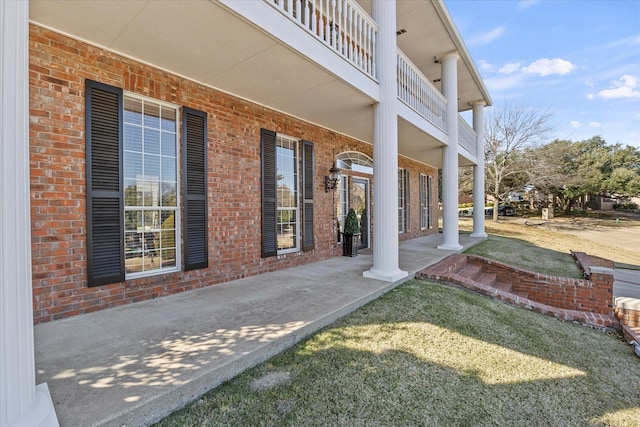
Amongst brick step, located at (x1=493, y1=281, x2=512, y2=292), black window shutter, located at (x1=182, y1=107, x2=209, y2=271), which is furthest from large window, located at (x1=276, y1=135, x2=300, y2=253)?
brick step, located at (x1=493, y1=281, x2=512, y2=292)

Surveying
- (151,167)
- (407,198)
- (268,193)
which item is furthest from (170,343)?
(407,198)

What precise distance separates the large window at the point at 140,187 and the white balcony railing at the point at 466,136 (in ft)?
28.9

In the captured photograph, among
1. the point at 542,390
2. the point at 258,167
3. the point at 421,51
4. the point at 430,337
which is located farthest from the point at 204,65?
the point at 421,51

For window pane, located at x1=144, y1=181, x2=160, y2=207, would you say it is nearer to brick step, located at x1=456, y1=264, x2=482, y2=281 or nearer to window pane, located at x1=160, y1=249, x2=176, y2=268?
window pane, located at x1=160, y1=249, x2=176, y2=268

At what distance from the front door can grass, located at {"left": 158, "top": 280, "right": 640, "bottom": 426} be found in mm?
4666

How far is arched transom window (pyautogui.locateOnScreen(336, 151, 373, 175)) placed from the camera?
25.2 ft

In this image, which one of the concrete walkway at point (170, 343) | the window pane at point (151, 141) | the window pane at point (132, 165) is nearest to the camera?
the concrete walkway at point (170, 343)

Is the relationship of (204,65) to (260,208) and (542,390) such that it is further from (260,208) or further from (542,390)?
(542,390)

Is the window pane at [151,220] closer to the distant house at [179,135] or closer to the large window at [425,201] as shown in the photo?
the distant house at [179,135]

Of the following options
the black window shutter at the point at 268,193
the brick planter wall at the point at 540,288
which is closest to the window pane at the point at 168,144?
the black window shutter at the point at 268,193

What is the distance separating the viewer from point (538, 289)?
6.14m

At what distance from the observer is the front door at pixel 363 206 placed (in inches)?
330

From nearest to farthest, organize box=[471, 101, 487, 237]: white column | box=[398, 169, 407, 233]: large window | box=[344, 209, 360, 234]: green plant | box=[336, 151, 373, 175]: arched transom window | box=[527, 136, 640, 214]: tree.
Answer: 1. box=[344, 209, 360, 234]: green plant
2. box=[336, 151, 373, 175]: arched transom window
3. box=[398, 169, 407, 233]: large window
4. box=[471, 101, 487, 237]: white column
5. box=[527, 136, 640, 214]: tree

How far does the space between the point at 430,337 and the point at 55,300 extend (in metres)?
4.31
